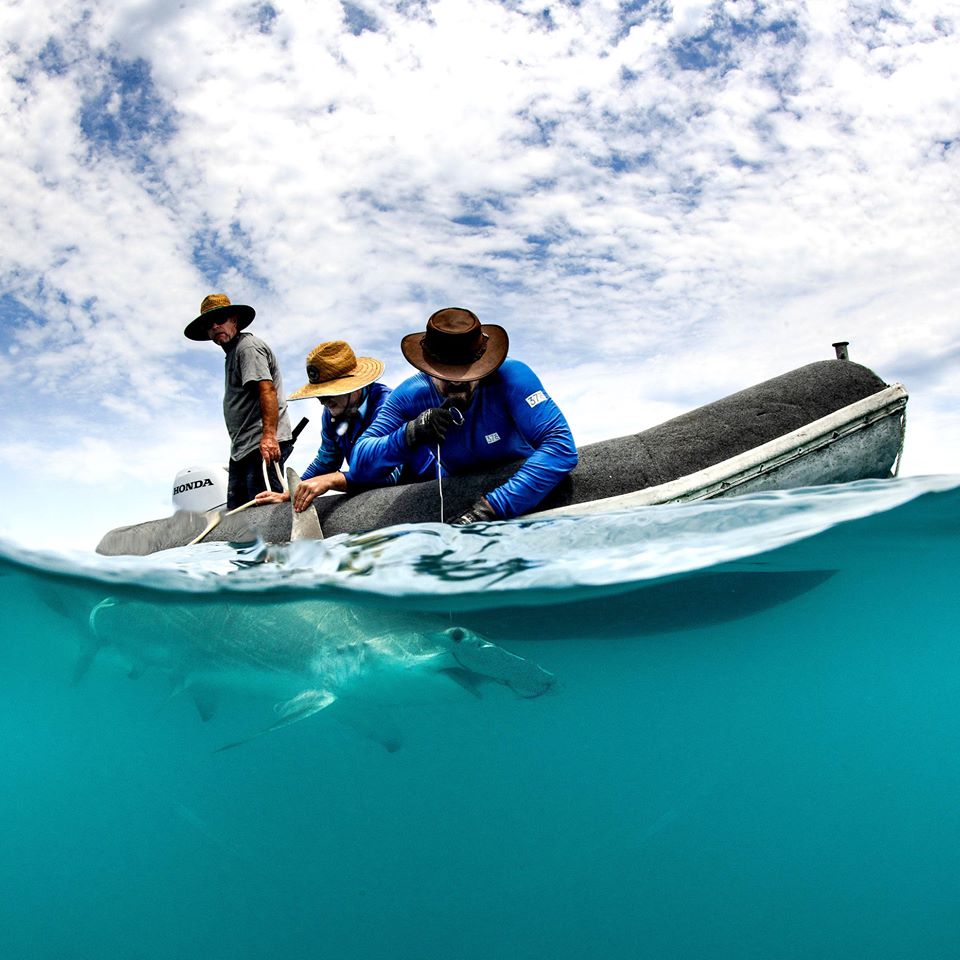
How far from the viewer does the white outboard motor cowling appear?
6188 mm

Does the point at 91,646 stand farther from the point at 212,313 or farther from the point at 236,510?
the point at 212,313

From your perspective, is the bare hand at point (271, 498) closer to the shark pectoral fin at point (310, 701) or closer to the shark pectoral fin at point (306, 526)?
the shark pectoral fin at point (306, 526)

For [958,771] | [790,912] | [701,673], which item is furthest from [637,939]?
[958,771]

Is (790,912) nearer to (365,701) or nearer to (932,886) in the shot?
(932,886)

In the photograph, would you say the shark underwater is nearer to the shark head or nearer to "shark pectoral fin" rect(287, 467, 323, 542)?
the shark head

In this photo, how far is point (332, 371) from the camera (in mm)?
5043

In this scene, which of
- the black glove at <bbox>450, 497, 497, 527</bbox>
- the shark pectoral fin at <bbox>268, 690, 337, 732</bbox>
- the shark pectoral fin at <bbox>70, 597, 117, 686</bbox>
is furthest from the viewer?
the shark pectoral fin at <bbox>70, 597, 117, 686</bbox>

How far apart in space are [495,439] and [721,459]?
1.48 metres

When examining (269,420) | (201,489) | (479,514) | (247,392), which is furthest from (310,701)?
(201,489)

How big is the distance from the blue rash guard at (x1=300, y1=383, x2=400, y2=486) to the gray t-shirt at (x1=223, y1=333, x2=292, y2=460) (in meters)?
0.61

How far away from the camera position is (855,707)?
882 centimetres

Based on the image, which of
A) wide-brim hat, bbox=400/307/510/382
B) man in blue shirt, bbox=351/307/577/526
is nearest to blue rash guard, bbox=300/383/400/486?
man in blue shirt, bbox=351/307/577/526

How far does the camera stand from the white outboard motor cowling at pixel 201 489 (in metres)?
6.19

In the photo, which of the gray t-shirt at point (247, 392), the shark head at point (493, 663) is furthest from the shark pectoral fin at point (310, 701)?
the gray t-shirt at point (247, 392)
